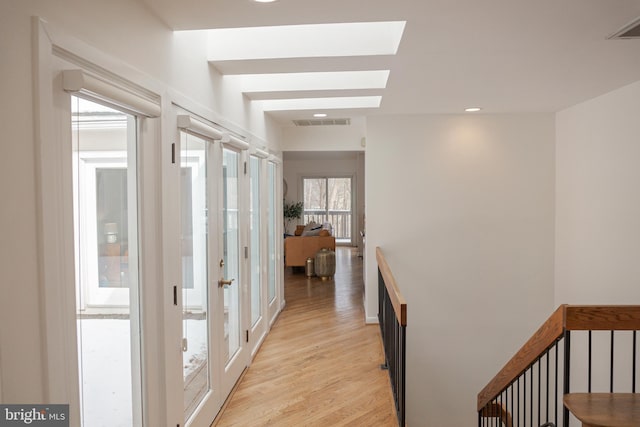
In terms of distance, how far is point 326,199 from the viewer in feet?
40.7

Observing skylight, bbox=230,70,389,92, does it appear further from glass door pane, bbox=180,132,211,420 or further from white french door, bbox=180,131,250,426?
glass door pane, bbox=180,132,211,420

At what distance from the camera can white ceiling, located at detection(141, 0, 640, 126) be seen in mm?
2037

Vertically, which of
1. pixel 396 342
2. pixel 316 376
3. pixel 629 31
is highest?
pixel 629 31

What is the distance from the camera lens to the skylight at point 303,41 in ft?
9.02

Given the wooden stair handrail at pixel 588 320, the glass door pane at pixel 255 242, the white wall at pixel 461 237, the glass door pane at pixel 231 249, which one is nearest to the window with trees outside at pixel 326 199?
the white wall at pixel 461 237

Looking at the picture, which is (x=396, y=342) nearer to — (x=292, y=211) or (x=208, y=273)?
(x=208, y=273)

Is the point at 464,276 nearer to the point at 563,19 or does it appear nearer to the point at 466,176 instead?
A: the point at 466,176

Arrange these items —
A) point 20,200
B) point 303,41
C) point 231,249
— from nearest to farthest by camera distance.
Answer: point 20,200 < point 303,41 < point 231,249

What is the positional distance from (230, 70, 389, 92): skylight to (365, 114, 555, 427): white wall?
1.47 metres

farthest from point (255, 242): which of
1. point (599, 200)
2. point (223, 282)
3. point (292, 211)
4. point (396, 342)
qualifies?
point (292, 211)

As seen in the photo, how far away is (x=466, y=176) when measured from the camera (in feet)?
16.8

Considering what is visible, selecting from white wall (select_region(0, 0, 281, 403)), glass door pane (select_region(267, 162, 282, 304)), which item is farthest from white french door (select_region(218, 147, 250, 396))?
white wall (select_region(0, 0, 281, 403))

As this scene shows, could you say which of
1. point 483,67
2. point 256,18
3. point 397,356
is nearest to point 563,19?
point 483,67

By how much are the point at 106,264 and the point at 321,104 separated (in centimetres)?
320
